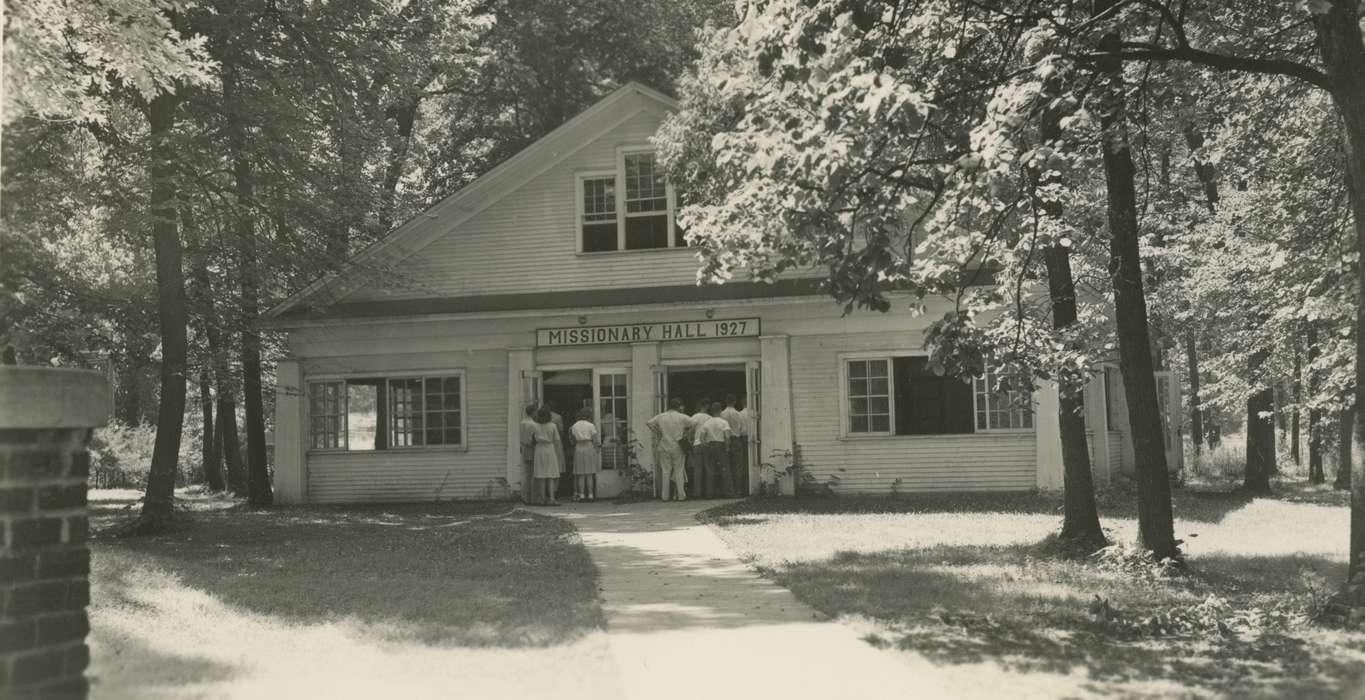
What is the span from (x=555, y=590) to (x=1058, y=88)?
5769mm

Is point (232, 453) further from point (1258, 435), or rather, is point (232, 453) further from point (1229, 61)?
point (1229, 61)

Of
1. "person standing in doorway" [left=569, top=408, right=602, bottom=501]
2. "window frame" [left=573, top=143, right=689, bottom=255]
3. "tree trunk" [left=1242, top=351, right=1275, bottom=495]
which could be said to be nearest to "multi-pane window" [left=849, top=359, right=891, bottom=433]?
"window frame" [left=573, top=143, right=689, bottom=255]

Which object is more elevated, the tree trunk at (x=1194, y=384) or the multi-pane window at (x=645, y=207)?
the multi-pane window at (x=645, y=207)

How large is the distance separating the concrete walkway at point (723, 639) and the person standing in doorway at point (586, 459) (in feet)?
24.2

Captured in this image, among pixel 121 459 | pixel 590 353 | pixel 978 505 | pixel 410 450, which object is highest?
pixel 590 353

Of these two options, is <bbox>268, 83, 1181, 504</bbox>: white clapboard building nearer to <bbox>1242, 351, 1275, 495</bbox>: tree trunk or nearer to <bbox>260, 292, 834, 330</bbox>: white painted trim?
<bbox>260, 292, 834, 330</bbox>: white painted trim

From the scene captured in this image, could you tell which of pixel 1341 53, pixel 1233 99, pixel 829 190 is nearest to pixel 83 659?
pixel 829 190

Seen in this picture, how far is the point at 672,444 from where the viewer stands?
19609 millimetres

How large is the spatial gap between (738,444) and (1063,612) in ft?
38.8

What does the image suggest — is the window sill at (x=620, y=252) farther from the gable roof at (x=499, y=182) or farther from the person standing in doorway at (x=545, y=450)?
the person standing in doorway at (x=545, y=450)

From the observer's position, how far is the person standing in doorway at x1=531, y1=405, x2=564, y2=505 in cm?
1992

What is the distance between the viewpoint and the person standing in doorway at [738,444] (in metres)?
20.2

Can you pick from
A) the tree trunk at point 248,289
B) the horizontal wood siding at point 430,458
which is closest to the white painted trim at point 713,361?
the horizontal wood siding at point 430,458

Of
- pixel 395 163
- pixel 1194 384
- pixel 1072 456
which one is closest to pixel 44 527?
pixel 1072 456
